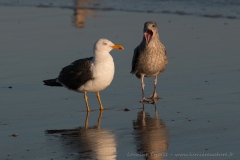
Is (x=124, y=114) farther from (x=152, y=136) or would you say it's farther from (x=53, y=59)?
(x=53, y=59)

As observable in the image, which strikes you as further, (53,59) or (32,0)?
(32,0)

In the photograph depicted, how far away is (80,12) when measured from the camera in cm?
1934

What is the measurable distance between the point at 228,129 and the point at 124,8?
11651 millimetres

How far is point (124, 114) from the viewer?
920 centimetres

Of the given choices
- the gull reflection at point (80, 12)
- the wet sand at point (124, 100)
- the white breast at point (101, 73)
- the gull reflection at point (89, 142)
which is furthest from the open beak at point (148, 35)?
the gull reflection at point (80, 12)

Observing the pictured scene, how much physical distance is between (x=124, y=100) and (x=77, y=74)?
2.95 feet

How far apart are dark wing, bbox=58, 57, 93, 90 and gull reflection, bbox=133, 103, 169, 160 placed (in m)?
0.87

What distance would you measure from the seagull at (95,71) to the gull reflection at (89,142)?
67 cm

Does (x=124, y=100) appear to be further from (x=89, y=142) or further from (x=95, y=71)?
(x=89, y=142)

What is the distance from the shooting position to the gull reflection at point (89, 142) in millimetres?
7289

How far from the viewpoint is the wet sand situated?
24.9 feet

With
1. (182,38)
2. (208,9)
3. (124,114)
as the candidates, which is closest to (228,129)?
(124,114)

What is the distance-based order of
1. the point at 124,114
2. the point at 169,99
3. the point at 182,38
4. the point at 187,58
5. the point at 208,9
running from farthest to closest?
the point at 208,9, the point at 182,38, the point at 187,58, the point at 169,99, the point at 124,114

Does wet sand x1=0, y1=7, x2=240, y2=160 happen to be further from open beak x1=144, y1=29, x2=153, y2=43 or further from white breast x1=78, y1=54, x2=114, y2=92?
open beak x1=144, y1=29, x2=153, y2=43
